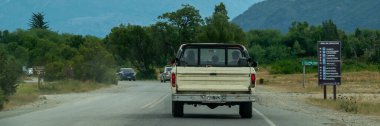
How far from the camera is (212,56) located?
23.4 m

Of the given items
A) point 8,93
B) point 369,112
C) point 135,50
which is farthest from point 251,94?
point 135,50

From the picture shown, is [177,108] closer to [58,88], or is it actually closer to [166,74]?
[58,88]

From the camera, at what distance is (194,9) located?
318 ft

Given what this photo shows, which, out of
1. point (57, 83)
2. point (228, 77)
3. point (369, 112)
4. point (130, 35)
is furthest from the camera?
point (130, 35)

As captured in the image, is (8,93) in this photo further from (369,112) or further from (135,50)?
(135,50)

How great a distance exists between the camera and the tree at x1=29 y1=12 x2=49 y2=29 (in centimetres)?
15662

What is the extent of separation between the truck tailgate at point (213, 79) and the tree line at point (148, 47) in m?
10.3

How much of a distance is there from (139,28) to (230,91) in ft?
238

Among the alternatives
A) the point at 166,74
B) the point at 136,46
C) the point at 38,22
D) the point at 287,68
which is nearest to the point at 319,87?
the point at 166,74

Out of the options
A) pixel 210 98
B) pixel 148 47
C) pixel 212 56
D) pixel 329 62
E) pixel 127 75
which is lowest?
pixel 210 98

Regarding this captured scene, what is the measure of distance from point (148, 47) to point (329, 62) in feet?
187

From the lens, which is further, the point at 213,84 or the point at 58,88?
the point at 58,88

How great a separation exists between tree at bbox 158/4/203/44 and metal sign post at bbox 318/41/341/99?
58.5 m

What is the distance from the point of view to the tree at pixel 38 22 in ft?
514
